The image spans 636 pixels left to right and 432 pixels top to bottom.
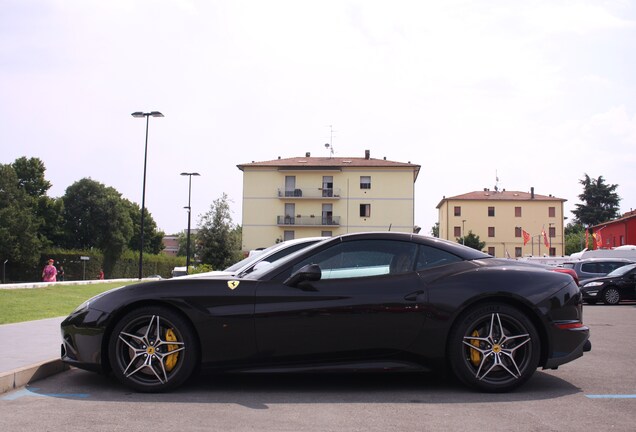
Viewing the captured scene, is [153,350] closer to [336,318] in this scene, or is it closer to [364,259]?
[336,318]

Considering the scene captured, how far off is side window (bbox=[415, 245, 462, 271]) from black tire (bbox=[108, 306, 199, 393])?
2.09 metres

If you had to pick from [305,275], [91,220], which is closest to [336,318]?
[305,275]

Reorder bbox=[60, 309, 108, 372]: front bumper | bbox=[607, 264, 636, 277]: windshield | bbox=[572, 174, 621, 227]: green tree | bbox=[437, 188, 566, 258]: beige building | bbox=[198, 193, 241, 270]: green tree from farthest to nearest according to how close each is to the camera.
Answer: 1. bbox=[572, 174, 621, 227]: green tree
2. bbox=[437, 188, 566, 258]: beige building
3. bbox=[198, 193, 241, 270]: green tree
4. bbox=[607, 264, 636, 277]: windshield
5. bbox=[60, 309, 108, 372]: front bumper

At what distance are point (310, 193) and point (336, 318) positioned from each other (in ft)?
237

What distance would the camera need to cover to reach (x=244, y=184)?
258 ft

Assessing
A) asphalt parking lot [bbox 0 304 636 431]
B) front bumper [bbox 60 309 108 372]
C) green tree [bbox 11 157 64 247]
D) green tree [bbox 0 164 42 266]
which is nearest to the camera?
asphalt parking lot [bbox 0 304 636 431]

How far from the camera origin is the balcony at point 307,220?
76.6 metres

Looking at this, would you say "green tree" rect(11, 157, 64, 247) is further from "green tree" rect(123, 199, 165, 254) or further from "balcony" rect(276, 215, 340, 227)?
"balcony" rect(276, 215, 340, 227)

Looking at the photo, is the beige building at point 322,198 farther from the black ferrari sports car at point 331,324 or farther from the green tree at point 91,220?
the black ferrari sports car at point 331,324

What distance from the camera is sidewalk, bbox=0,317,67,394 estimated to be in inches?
234

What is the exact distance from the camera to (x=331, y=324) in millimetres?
5504

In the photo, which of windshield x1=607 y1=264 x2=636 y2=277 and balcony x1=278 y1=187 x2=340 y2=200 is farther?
balcony x1=278 y1=187 x2=340 y2=200

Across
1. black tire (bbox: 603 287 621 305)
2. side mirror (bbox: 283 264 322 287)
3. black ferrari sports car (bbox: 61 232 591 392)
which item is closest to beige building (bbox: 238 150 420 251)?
black tire (bbox: 603 287 621 305)

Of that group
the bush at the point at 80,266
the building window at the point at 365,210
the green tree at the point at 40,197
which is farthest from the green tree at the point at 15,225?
the building window at the point at 365,210
